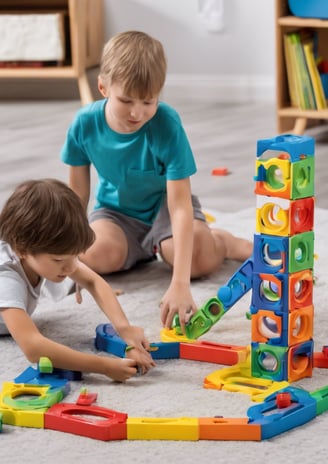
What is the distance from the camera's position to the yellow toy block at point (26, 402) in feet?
3.99

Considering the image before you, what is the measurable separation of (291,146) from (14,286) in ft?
1.57

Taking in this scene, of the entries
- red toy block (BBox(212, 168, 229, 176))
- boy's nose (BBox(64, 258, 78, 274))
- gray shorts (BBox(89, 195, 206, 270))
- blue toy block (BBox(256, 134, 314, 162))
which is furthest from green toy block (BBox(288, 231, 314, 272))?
red toy block (BBox(212, 168, 229, 176))

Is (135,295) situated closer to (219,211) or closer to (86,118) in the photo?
(86,118)

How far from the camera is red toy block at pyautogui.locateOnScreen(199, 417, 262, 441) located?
45.9 inches

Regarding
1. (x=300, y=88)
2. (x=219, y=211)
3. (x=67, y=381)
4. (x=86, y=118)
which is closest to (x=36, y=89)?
(x=300, y=88)

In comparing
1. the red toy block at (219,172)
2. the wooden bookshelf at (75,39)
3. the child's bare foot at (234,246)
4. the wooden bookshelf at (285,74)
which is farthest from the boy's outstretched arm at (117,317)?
the wooden bookshelf at (75,39)

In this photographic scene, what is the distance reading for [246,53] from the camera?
356 centimetres

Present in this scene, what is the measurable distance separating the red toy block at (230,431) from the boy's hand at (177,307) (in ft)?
0.90

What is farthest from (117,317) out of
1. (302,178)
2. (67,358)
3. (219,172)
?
(219,172)

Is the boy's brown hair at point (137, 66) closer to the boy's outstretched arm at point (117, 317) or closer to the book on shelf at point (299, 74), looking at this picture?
the boy's outstretched arm at point (117, 317)

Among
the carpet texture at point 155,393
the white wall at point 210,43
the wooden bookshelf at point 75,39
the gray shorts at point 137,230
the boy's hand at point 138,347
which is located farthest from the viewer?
the white wall at point 210,43

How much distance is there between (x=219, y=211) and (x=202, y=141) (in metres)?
0.77

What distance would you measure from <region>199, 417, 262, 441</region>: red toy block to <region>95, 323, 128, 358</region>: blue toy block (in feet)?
0.88

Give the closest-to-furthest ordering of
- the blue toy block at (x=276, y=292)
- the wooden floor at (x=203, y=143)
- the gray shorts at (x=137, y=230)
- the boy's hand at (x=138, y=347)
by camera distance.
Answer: the blue toy block at (x=276, y=292)
the boy's hand at (x=138, y=347)
the gray shorts at (x=137, y=230)
the wooden floor at (x=203, y=143)
